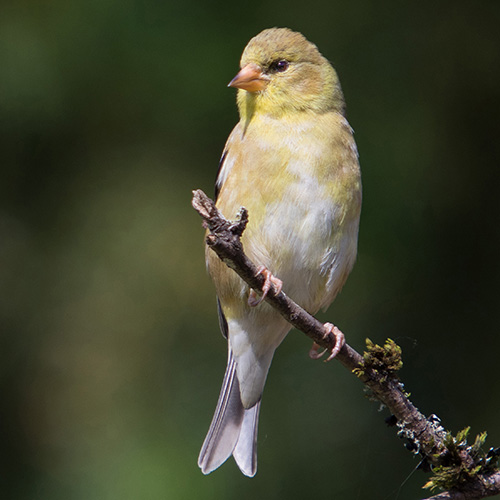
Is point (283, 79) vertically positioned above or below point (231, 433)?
above

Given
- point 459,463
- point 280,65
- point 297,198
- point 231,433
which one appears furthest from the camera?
point 231,433

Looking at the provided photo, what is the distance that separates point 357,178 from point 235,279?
2.07 ft

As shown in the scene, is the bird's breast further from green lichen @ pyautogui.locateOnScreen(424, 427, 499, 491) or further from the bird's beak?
green lichen @ pyautogui.locateOnScreen(424, 427, 499, 491)

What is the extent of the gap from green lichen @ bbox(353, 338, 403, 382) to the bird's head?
120 centimetres

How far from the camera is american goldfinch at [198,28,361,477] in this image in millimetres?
2910

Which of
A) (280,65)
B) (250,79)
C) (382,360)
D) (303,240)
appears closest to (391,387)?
(382,360)

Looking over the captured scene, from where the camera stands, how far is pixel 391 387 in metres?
2.32

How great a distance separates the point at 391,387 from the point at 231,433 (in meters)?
1.20

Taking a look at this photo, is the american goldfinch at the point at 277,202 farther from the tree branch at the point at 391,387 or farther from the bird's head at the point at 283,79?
the tree branch at the point at 391,387

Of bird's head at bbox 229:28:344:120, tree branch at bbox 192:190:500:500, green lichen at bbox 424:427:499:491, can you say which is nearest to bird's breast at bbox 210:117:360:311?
bird's head at bbox 229:28:344:120

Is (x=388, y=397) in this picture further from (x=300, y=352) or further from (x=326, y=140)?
(x=300, y=352)

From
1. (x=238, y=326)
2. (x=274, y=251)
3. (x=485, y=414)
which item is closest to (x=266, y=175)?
(x=274, y=251)

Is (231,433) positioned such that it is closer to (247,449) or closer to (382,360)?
(247,449)

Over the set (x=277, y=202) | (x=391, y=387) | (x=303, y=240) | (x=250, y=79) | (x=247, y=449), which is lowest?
(x=247, y=449)
